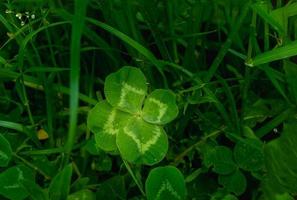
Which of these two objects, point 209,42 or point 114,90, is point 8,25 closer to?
point 114,90

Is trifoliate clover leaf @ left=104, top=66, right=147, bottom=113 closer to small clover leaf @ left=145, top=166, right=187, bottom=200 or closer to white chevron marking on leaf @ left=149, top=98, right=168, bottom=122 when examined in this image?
white chevron marking on leaf @ left=149, top=98, right=168, bottom=122

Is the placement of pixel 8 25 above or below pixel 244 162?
above

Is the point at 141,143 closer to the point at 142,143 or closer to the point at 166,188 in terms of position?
the point at 142,143

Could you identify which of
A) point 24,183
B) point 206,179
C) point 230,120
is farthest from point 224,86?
point 24,183

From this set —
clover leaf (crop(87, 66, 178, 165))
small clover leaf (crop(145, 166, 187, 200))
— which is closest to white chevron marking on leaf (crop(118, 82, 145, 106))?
clover leaf (crop(87, 66, 178, 165))

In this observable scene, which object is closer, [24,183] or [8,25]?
[24,183]
